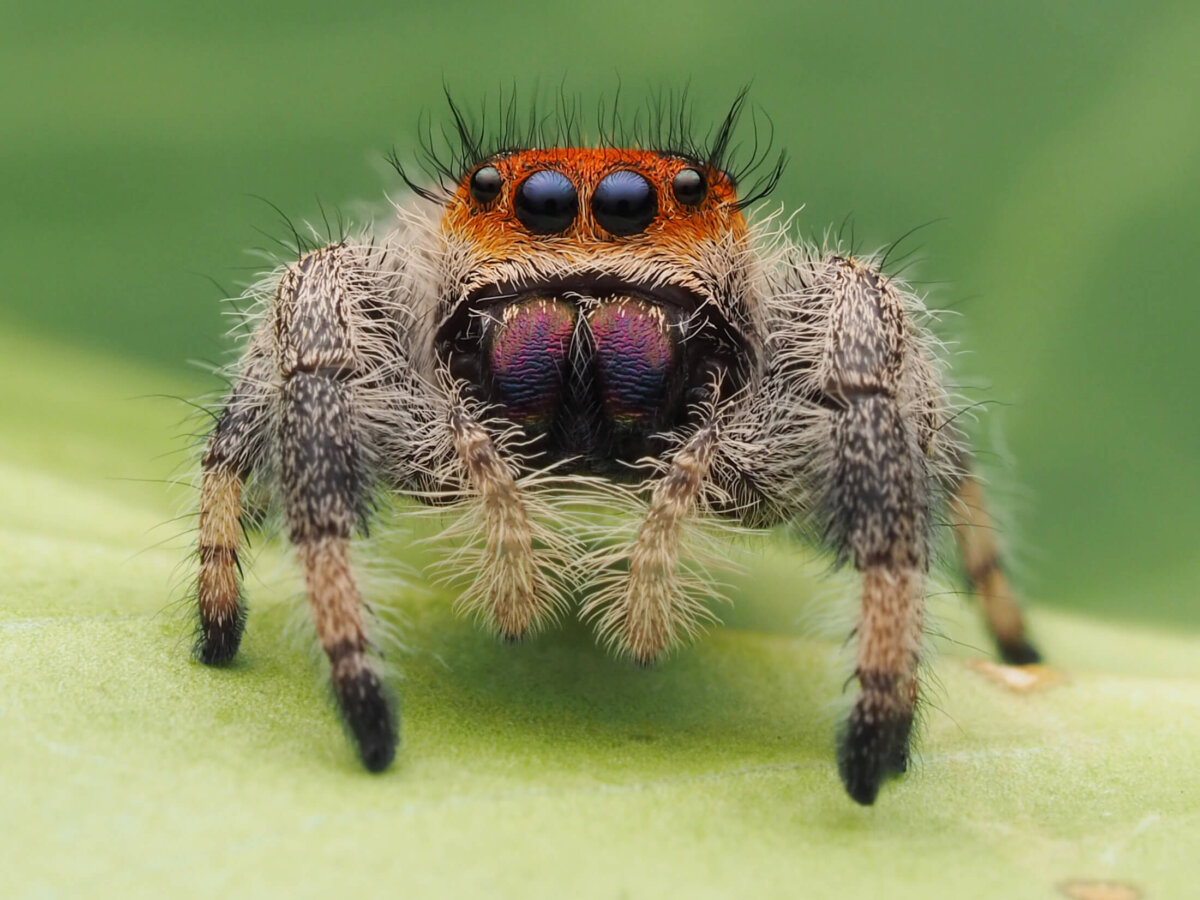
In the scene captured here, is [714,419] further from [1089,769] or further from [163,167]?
[163,167]

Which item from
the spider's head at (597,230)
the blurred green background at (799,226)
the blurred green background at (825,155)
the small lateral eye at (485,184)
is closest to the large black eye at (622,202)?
the spider's head at (597,230)

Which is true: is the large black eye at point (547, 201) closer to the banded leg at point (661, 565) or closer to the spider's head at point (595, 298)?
the spider's head at point (595, 298)

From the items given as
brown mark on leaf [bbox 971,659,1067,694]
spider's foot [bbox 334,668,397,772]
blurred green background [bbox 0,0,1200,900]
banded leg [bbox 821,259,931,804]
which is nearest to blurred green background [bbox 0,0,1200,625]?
blurred green background [bbox 0,0,1200,900]

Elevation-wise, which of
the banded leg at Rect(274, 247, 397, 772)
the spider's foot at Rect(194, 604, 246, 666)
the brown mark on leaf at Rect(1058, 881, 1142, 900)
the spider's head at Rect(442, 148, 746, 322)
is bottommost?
the spider's foot at Rect(194, 604, 246, 666)

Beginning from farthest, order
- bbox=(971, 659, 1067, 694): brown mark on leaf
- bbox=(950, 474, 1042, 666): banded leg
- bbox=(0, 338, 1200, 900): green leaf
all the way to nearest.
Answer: bbox=(950, 474, 1042, 666): banded leg → bbox=(971, 659, 1067, 694): brown mark on leaf → bbox=(0, 338, 1200, 900): green leaf

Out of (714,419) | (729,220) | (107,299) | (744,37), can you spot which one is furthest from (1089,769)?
(107,299)

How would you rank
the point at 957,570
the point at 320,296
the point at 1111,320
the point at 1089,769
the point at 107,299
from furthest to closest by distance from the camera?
the point at 107,299 < the point at 1111,320 < the point at 957,570 < the point at 1089,769 < the point at 320,296

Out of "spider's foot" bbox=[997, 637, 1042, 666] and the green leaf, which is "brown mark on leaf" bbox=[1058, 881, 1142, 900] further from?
Result: "spider's foot" bbox=[997, 637, 1042, 666]
